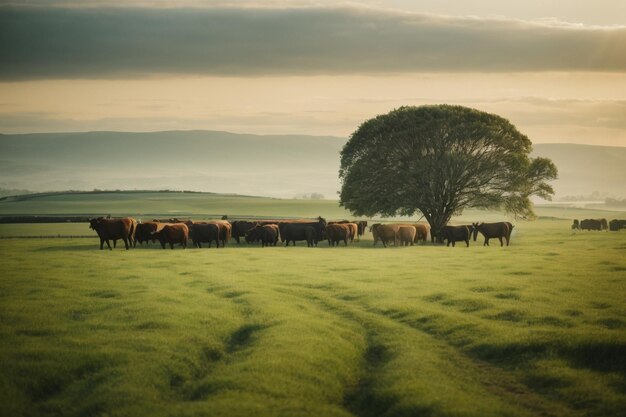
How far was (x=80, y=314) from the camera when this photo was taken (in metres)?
19.5

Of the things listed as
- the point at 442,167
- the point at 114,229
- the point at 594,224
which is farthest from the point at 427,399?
the point at 594,224

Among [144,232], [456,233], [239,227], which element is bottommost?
[144,232]

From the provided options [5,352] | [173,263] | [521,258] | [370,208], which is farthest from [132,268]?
[370,208]

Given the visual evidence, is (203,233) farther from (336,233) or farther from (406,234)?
(406,234)

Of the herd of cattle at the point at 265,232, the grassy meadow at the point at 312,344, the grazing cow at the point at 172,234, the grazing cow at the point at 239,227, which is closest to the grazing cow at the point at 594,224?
the herd of cattle at the point at 265,232

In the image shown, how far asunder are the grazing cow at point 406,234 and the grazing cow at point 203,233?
1576cm

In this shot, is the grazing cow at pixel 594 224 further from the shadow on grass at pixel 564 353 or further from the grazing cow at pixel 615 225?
the shadow on grass at pixel 564 353

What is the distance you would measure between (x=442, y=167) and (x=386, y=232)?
10023 millimetres

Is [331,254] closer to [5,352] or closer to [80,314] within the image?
[80,314]

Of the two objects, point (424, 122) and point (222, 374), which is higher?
point (424, 122)

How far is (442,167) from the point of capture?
5947cm

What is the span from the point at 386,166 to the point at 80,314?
4465 cm

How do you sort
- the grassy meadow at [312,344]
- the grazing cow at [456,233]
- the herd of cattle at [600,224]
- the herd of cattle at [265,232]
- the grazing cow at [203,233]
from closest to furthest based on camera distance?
the grassy meadow at [312,344] < the herd of cattle at [265,232] < the grazing cow at [203,233] < the grazing cow at [456,233] < the herd of cattle at [600,224]

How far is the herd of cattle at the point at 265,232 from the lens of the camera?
46.9m
